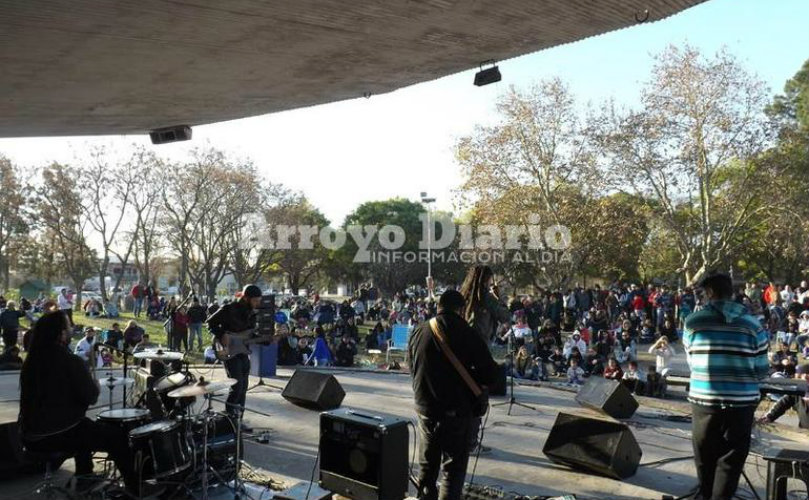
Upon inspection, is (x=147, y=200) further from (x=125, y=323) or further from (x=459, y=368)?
(x=459, y=368)

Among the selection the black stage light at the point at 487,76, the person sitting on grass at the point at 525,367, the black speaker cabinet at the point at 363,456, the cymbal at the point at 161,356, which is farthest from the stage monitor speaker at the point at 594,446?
the person sitting on grass at the point at 525,367

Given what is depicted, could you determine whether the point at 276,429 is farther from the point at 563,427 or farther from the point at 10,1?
the point at 10,1

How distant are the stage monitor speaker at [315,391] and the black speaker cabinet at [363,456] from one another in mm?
3428

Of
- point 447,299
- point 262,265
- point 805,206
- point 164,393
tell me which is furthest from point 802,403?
point 262,265

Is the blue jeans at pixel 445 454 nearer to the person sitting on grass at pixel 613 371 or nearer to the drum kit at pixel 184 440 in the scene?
the drum kit at pixel 184 440

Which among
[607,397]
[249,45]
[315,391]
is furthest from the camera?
[315,391]

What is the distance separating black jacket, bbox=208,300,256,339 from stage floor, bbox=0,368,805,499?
49.9 inches

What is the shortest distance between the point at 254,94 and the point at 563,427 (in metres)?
4.97

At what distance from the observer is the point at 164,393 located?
230 inches

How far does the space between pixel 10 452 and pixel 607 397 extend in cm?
634

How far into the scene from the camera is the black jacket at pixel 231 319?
6.99 m

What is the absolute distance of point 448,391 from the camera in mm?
4422

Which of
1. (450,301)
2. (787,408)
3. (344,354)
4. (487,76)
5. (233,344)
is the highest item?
(487,76)

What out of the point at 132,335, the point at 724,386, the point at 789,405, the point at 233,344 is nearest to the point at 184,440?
the point at 233,344
